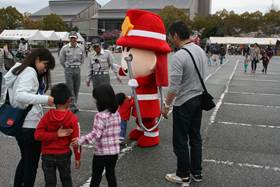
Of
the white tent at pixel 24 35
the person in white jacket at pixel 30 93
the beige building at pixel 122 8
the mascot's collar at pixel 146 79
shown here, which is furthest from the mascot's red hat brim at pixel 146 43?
the beige building at pixel 122 8

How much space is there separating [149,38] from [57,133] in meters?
2.60

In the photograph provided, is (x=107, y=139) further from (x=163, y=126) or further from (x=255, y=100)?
A: (x=255, y=100)

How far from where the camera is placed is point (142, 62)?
18.2ft

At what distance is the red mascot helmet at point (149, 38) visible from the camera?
18.0 ft

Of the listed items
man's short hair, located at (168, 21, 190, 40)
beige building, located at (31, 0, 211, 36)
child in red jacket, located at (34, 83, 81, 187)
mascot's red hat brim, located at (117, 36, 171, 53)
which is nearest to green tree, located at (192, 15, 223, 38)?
beige building, located at (31, 0, 211, 36)

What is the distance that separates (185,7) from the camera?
364ft

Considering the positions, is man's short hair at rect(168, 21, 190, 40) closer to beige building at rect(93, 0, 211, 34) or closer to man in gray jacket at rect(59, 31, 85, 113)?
man in gray jacket at rect(59, 31, 85, 113)

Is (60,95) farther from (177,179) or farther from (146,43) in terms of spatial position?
(146,43)

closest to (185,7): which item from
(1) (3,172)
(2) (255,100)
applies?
(2) (255,100)

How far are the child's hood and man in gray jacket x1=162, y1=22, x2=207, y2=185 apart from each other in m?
1.33

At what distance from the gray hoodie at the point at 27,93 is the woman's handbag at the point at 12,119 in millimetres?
40

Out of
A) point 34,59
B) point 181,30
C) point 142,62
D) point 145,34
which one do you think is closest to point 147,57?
point 142,62

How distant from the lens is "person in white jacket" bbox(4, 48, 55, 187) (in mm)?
3367

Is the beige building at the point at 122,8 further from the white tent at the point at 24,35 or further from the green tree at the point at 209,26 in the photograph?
the white tent at the point at 24,35
